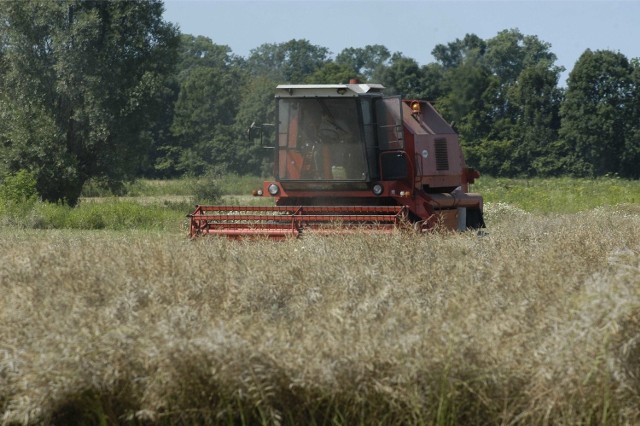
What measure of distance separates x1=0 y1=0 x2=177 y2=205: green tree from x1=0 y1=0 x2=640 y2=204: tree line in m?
0.04

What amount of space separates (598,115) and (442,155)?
41.4 meters

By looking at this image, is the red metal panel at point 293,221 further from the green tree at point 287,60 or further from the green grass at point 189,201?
the green tree at point 287,60

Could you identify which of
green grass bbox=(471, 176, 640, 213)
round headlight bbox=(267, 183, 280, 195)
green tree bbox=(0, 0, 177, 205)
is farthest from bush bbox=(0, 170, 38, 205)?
green grass bbox=(471, 176, 640, 213)

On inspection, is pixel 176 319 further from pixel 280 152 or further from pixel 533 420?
pixel 280 152

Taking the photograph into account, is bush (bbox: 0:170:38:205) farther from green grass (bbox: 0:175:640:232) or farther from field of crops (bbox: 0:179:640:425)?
field of crops (bbox: 0:179:640:425)

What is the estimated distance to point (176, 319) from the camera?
5.75m

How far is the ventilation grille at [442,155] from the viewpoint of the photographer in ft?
50.8

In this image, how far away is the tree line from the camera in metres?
32.9

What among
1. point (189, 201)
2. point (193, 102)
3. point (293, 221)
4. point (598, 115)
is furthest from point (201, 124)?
point (293, 221)

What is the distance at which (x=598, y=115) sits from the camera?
54.8m

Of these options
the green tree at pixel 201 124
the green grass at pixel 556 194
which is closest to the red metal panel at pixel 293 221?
the green grass at pixel 556 194

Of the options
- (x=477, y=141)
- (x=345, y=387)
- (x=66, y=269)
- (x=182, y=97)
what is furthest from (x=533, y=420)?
(x=182, y=97)

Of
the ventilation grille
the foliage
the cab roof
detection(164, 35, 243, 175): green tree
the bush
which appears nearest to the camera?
the foliage

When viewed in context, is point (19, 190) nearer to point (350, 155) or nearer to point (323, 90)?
point (323, 90)
